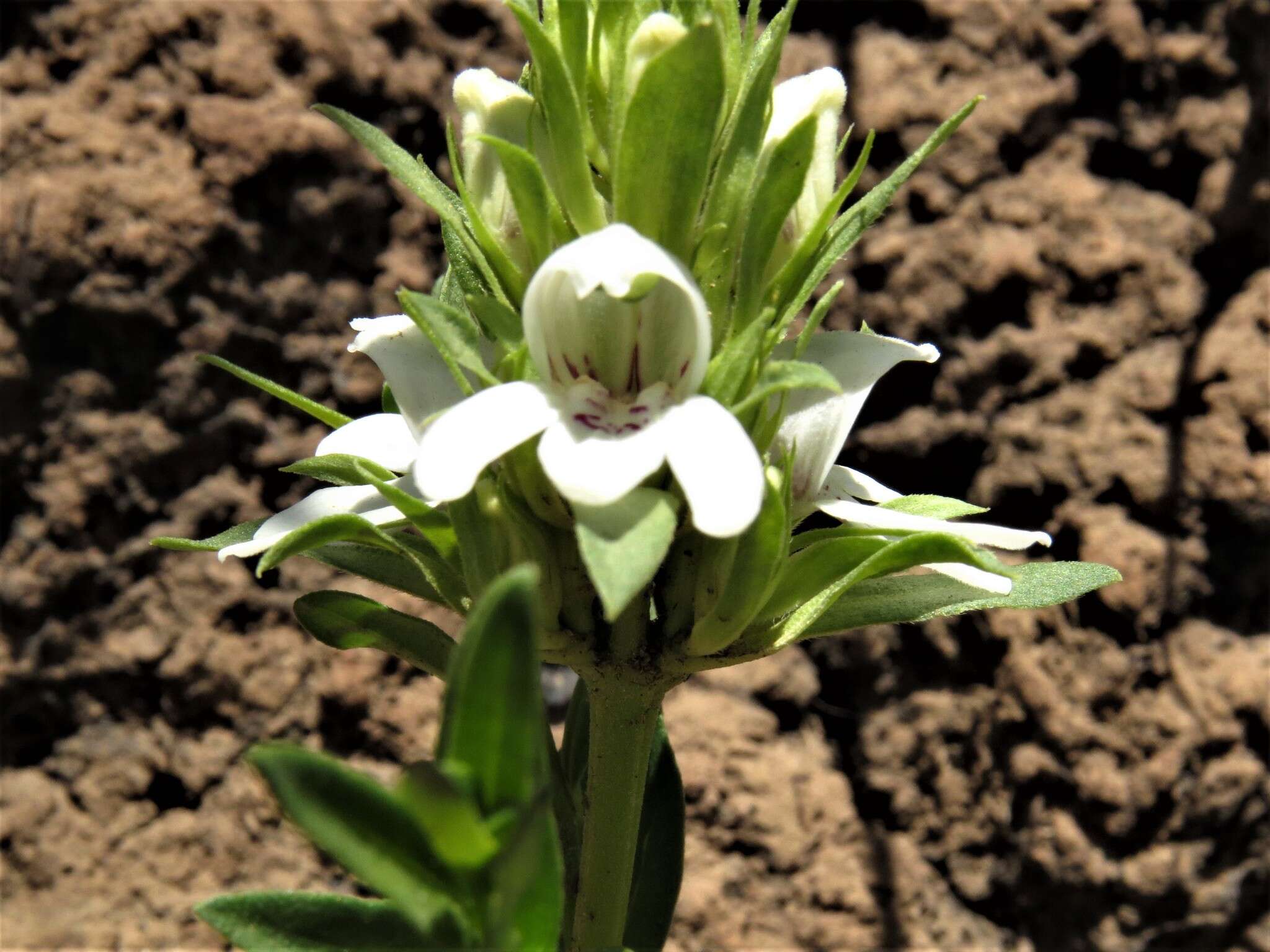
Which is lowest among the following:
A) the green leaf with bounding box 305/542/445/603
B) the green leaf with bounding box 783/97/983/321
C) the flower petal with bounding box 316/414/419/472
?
the green leaf with bounding box 305/542/445/603

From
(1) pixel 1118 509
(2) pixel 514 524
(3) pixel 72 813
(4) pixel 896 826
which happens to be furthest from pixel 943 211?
(3) pixel 72 813

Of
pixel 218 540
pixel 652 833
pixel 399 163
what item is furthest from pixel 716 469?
pixel 652 833

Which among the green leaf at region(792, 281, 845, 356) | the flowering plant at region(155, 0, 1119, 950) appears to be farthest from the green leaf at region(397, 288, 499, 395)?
the green leaf at region(792, 281, 845, 356)

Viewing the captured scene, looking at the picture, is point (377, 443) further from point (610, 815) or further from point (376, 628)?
point (610, 815)

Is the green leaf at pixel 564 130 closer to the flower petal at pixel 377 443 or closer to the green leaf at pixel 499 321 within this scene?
the green leaf at pixel 499 321

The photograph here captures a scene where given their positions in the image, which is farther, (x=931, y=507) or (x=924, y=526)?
(x=931, y=507)

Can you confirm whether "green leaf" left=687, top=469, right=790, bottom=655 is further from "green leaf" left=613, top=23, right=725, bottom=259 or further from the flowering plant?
"green leaf" left=613, top=23, right=725, bottom=259

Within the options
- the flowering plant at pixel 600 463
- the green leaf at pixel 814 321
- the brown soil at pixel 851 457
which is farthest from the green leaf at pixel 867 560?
the brown soil at pixel 851 457
